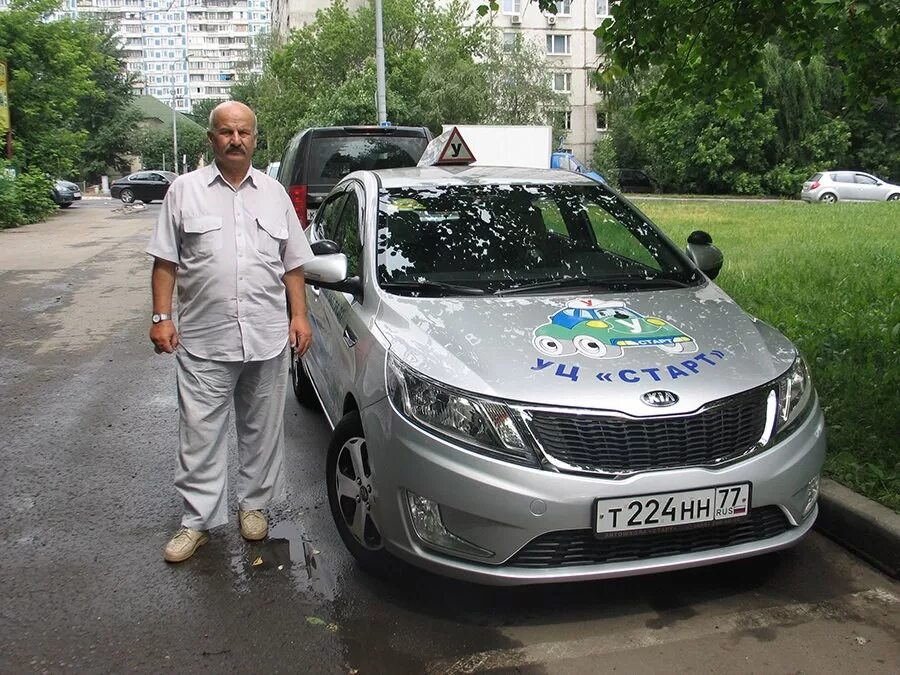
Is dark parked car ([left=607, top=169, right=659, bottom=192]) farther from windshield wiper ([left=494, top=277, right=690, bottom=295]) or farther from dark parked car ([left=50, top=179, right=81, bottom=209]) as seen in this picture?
windshield wiper ([left=494, top=277, right=690, bottom=295])

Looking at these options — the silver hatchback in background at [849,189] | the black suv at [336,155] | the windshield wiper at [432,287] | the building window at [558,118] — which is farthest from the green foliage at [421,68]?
the windshield wiper at [432,287]

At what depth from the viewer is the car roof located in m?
4.75

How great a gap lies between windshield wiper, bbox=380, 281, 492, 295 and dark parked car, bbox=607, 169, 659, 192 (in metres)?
46.3

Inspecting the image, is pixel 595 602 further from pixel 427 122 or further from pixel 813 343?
pixel 427 122

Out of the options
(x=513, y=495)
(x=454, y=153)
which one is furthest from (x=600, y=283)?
(x=454, y=153)

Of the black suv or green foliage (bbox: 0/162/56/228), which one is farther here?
green foliage (bbox: 0/162/56/228)

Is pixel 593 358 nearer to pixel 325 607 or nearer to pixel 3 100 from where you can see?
pixel 325 607

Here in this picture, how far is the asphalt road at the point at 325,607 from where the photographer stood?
9.88 feet

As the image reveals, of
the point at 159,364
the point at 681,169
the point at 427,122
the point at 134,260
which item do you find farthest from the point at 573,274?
the point at 681,169

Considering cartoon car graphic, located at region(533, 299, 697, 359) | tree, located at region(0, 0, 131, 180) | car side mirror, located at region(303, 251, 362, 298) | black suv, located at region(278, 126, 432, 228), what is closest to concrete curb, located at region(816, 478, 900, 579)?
cartoon car graphic, located at region(533, 299, 697, 359)

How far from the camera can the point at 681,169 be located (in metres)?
44.8

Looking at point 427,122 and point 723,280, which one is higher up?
point 427,122

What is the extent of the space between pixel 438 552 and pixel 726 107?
210 inches

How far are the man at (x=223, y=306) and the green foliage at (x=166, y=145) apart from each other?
63.2m
